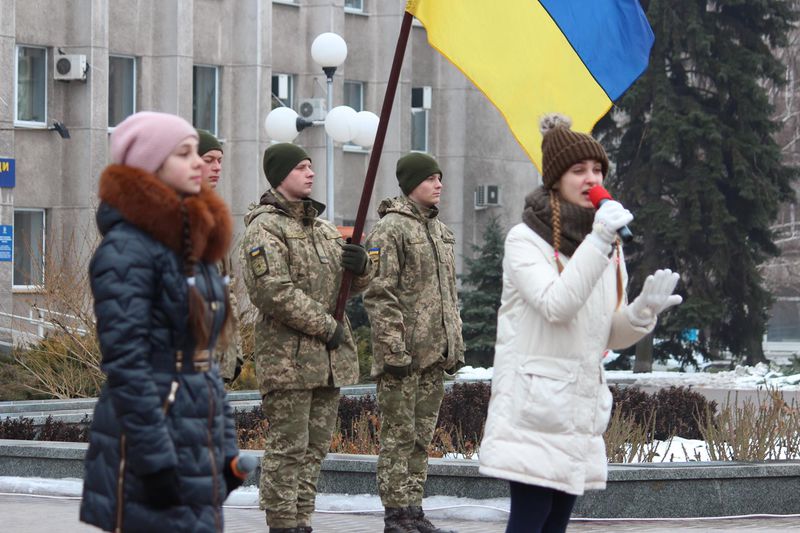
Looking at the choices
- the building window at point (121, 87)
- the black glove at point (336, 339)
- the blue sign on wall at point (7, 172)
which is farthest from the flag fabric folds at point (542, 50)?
the building window at point (121, 87)

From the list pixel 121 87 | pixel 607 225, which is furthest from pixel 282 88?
pixel 607 225

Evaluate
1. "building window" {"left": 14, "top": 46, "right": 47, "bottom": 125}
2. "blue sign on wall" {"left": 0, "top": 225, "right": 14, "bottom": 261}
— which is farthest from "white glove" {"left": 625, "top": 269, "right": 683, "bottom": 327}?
"building window" {"left": 14, "top": 46, "right": 47, "bottom": 125}

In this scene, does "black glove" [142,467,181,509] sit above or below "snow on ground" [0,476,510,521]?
above

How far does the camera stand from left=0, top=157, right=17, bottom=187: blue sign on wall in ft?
95.2

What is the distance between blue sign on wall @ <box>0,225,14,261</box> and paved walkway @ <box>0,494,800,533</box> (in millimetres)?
17748

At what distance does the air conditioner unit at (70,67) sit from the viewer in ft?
101

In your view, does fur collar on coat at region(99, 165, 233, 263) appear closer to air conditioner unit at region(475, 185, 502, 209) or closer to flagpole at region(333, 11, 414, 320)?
flagpole at region(333, 11, 414, 320)

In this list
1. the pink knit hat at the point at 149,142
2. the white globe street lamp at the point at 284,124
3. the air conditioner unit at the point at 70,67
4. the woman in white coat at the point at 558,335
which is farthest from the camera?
the air conditioner unit at the point at 70,67

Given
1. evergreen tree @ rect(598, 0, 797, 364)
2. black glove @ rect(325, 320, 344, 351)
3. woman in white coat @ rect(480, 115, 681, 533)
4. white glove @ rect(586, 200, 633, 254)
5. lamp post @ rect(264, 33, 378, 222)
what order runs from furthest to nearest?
1. evergreen tree @ rect(598, 0, 797, 364)
2. lamp post @ rect(264, 33, 378, 222)
3. black glove @ rect(325, 320, 344, 351)
4. woman in white coat @ rect(480, 115, 681, 533)
5. white glove @ rect(586, 200, 633, 254)

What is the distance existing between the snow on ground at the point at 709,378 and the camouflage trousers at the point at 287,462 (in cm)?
1733

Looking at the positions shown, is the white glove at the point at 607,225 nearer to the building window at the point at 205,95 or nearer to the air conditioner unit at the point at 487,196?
the building window at the point at 205,95

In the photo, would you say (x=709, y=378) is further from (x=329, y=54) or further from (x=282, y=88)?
(x=282, y=88)

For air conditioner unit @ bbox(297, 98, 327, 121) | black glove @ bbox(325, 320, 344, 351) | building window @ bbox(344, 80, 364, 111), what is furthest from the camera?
building window @ bbox(344, 80, 364, 111)

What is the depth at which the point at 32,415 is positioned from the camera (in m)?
14.6
